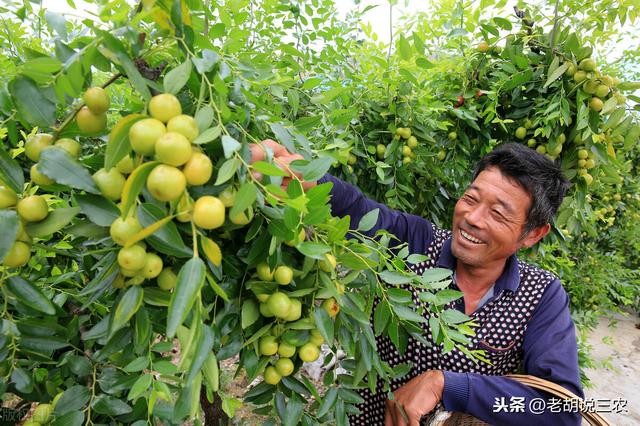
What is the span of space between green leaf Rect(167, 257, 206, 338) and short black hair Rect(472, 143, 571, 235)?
126cm

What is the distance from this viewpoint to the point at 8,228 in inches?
18.6

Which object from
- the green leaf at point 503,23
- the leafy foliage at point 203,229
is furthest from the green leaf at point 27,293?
the green leaf at point 503,23

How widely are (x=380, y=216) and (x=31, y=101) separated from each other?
118cm

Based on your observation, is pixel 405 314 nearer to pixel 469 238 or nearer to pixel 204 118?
pixel 204 118

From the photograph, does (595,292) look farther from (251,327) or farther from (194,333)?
(194,333)

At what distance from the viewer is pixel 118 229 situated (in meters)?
0.47

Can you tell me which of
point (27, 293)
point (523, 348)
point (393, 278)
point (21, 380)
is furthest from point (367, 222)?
point (523, 348)

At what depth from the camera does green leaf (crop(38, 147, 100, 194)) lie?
0.47 metres

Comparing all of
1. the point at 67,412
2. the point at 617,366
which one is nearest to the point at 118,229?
the point at 67,412

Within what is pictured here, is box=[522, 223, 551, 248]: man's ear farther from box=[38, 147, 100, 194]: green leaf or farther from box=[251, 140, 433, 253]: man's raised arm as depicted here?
box=[38, 147, 100, 194]: green leaf

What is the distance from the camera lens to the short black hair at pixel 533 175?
139 centimetres

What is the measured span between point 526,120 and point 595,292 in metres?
2.66

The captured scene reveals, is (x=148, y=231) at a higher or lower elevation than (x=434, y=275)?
higher

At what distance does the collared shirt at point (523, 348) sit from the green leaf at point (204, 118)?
2.34 ft
